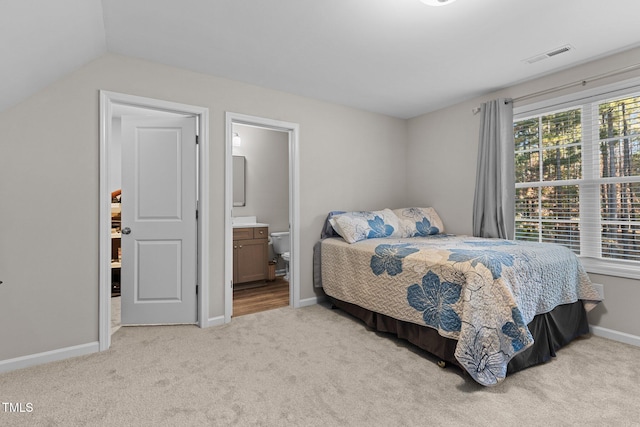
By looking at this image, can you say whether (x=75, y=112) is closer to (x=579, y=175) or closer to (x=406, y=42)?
(x=406, y=42)

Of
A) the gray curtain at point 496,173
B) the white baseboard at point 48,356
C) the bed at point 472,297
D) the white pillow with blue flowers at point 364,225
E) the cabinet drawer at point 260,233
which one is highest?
the gray curtain at point 496,173

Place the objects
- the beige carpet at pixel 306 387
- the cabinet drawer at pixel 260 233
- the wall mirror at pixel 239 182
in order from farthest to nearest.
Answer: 1. the wall mirror at pixel 239 182
2. the cabinet drawer at pixel 260 233
3. the beige carpet at pixel 306 387

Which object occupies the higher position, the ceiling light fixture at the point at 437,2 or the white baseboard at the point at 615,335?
the ceiling light fixture at the point at 437,2

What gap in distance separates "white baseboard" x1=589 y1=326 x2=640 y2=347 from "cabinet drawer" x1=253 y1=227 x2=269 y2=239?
363 centimetres

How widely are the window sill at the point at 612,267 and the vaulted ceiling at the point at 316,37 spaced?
1.68 metres

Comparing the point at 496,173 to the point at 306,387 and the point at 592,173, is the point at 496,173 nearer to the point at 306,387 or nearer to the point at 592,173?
the point at 592,173

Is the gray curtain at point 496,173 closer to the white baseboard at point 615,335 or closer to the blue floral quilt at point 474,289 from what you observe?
the blue floral quilt at point 474,289

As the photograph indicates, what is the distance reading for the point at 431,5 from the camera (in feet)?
6.27

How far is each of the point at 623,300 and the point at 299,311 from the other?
2767mm

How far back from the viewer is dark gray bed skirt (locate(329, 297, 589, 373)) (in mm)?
2127

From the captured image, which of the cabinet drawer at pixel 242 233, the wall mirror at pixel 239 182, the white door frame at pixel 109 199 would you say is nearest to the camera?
the white door frame at pixel 109 199

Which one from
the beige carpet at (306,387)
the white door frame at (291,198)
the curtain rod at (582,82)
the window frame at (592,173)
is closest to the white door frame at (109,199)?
the white door frame at (291,198)

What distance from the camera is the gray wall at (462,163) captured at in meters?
2.57

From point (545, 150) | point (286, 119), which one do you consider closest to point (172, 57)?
point (286, 119)
